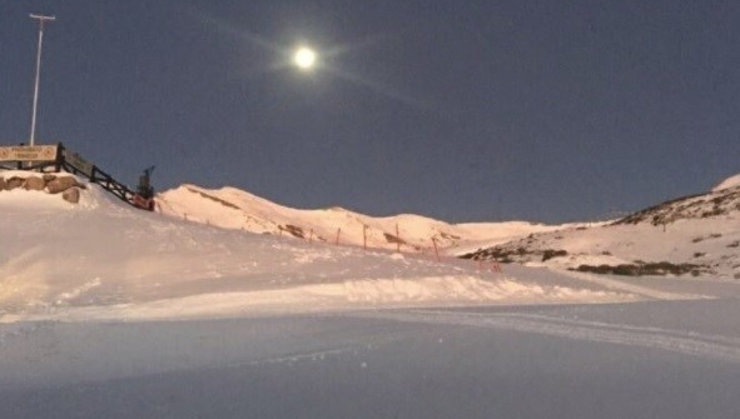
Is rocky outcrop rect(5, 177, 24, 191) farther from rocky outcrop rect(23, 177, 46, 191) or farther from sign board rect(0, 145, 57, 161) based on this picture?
sign board rect(0, 145, 57, 161)

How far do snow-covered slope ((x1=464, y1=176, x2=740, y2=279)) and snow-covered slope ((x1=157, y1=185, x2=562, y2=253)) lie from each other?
3019cm

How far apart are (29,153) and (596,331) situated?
26.2 metres

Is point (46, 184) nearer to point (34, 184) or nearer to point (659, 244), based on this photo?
point (34, 184)

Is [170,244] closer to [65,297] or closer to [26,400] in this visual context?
[65,297]

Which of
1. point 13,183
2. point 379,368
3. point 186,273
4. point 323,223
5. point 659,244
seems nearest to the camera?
point 379,368

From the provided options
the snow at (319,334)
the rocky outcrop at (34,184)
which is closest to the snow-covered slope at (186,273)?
the snow at (319,334)

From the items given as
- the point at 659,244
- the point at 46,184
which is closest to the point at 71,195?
the point at 46,184

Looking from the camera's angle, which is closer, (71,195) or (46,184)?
(71,195)

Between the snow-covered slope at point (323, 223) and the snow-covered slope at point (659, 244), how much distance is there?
30.2m

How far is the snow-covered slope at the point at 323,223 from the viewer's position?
369 feet

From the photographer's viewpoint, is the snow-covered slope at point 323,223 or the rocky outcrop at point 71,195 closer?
the rocky outcrop at point 71,195

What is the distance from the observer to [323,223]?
501 ft

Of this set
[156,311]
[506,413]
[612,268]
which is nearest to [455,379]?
[506,413]

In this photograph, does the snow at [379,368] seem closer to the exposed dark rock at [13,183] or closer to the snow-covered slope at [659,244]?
the exposed dark rock at [13,183]
